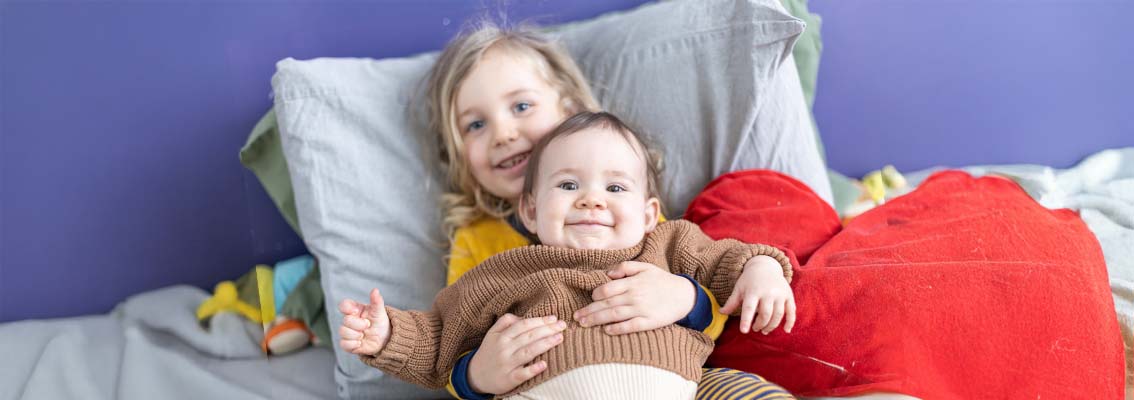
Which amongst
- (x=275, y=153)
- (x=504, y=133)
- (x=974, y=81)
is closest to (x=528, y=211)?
(x=504, y=133)

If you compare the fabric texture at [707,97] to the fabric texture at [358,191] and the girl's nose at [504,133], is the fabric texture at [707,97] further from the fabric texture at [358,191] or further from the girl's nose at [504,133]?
the fabric texture at [358,191]

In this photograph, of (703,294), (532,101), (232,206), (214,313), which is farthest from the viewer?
(232,206)

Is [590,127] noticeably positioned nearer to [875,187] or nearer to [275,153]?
[275,153]

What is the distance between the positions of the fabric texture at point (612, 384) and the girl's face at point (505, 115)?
1.16 ft

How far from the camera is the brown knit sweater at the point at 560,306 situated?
82 centimetres

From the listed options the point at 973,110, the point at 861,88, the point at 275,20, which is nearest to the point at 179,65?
the point at 275,20

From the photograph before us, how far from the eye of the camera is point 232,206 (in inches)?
55.6

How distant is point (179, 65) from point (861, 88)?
3.98 ft

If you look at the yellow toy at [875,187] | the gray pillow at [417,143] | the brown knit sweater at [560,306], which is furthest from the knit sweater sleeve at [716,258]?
the yellow toy at [875,187]

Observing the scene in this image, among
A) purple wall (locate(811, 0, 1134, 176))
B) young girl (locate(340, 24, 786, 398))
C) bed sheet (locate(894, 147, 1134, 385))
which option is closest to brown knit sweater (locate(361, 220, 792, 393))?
young girl (locate(340, 24, 786, 398))

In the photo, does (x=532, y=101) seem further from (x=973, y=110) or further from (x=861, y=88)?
(x=973, y=110)

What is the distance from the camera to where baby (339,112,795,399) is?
816 millimetres

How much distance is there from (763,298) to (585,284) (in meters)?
0.19

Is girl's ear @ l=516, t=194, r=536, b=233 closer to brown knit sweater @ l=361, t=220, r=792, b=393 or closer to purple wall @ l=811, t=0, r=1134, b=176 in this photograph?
brown knit sweater @ l=361, t=220, r=792, b=393
